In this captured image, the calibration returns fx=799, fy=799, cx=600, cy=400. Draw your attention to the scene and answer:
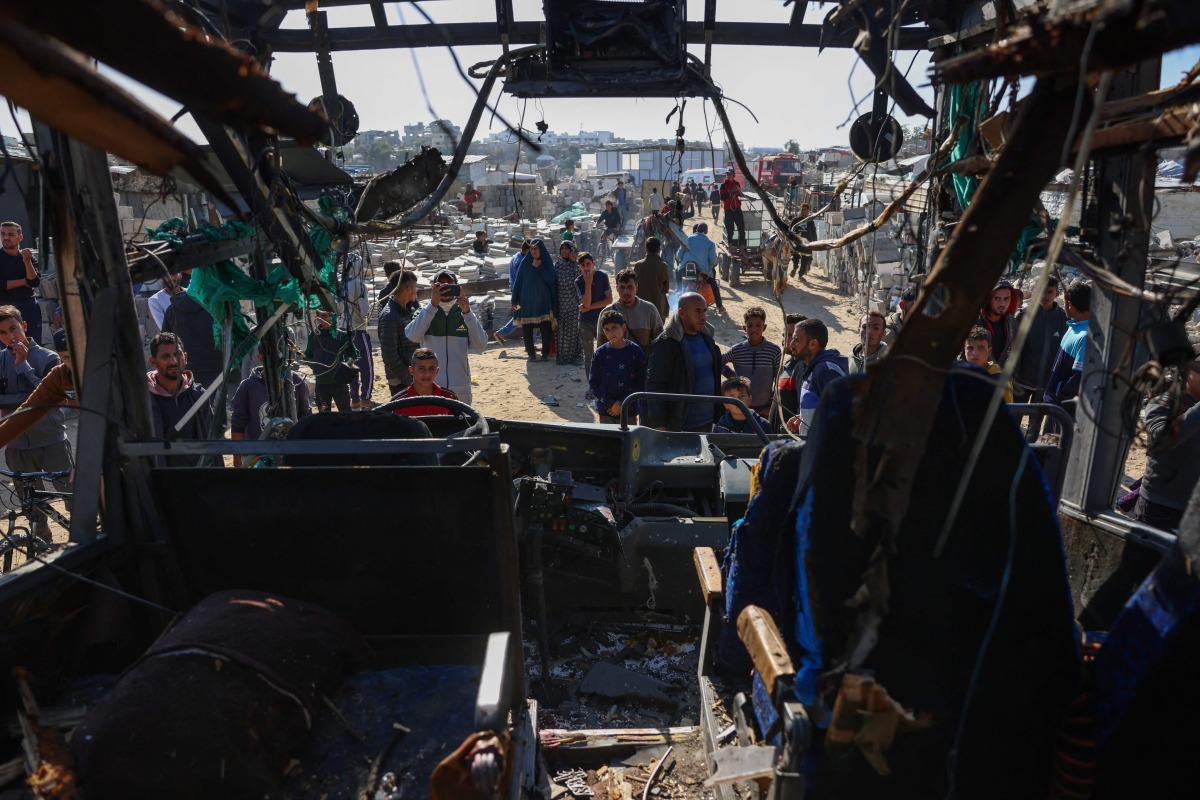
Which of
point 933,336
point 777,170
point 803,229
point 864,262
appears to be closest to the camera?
point 933,336

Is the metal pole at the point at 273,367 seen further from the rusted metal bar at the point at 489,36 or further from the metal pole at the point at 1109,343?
the metal pole at the point at 1109,343

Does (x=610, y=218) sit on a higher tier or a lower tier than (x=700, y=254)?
higher

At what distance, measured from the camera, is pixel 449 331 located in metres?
8.16

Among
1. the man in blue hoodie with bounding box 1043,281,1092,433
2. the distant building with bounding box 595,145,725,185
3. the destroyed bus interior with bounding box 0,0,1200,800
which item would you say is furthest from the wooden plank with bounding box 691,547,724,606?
the distant building with bounding box 595,145,725,185

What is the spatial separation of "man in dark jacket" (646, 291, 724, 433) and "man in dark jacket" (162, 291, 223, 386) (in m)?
4.64

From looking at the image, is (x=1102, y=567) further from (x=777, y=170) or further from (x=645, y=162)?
(x=645, y=162)

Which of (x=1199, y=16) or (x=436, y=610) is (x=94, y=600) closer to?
(x=436, y=610)

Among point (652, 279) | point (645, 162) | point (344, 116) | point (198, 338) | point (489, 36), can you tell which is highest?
point (645, 162)

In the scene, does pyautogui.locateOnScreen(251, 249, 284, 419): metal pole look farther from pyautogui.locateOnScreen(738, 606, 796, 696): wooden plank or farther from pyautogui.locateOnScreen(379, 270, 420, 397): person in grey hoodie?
pyautogui.locateOnScreen(738, 606, 796, 696): wooden plank

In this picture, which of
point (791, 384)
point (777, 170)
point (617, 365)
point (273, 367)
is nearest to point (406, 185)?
point (273, 367)

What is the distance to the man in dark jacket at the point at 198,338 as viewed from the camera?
8.35 meters

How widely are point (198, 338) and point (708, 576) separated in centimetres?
678

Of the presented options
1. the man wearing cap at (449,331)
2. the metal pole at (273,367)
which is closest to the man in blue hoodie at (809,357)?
the man wearing cap at (449,331)

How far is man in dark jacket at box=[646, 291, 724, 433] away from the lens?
23.4 feet
